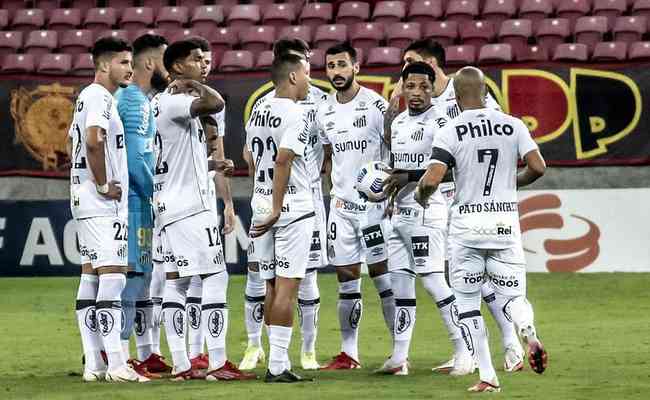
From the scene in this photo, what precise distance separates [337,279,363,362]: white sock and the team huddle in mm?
13

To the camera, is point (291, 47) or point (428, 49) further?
point (428, 49)

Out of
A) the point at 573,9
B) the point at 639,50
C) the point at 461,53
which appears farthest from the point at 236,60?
the point at 639,50

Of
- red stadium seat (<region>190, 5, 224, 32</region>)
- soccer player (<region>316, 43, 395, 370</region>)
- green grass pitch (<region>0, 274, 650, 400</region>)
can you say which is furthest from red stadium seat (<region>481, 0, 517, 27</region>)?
soccer player (<region>316, 43, 395, 370</region>)

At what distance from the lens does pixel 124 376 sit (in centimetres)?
906

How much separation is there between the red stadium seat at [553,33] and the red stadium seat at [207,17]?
5.15m

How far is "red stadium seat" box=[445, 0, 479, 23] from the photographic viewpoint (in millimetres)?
20250

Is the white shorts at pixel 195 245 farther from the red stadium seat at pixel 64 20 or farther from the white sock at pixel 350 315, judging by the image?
the red stadium seat at pixel 64 20

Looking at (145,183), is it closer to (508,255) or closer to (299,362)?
(299,362)

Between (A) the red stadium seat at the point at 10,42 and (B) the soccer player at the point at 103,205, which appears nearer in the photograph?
(B) the soccer player at the point at 103,205

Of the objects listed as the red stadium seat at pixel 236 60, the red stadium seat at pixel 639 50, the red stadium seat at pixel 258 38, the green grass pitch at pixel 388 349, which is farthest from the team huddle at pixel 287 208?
the red stadium seat at pixel 258 38

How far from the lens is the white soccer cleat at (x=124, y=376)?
9055mm

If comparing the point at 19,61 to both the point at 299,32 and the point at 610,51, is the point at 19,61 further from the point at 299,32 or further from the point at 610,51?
the point at 610,51

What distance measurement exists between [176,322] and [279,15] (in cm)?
1213

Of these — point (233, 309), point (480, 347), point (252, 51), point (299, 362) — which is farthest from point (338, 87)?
point (252, 51)
